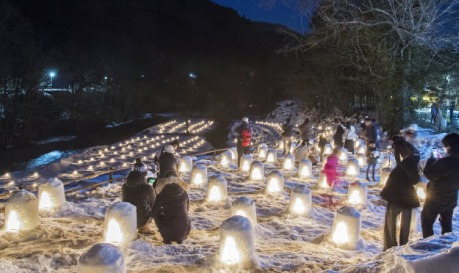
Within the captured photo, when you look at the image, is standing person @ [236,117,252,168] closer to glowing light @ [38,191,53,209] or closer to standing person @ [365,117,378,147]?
standing person @ [365,117,378,147]

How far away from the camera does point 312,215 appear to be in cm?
615

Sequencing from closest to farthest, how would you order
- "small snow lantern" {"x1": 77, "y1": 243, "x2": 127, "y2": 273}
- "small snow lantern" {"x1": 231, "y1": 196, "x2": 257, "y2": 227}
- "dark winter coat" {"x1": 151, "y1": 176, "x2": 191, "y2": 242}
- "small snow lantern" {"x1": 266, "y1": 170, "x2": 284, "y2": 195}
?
"small snow lantern" {"x1": 77, "y1": 243, "x2": 127, "y2": 273} < "dark winter coat" {"x1": 151, "y1": 176, "x2": 191, "y2": 242} < "small snow lantern" {"x1": 231, "y1": 196, "x2": 257, "y2": 227} < "small snow lantern" {"x1": 266, "y1": 170, "x2": 284, "y2": 195}

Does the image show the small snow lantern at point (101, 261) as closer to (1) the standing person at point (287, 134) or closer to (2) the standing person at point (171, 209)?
(2) the standing person at point (171, 209)

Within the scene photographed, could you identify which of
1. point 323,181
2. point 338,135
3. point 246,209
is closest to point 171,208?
point 246,209

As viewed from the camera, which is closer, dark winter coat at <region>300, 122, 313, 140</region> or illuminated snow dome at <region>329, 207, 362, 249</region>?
illuminated snow dome at <region>329, 207, 362, 249</region>

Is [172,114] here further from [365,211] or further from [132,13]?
[365,211]

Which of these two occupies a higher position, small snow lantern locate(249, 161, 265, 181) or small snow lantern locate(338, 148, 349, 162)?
small snow lantern locate(338, 148, 349, 162)

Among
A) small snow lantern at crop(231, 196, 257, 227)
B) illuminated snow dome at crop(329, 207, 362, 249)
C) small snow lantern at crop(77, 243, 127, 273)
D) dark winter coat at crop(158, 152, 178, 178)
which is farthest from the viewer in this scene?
dark winter coat at crop(158, 152, 178, 178)

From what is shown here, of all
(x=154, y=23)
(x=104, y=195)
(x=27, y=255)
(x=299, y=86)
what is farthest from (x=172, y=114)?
(x=27, y=255)

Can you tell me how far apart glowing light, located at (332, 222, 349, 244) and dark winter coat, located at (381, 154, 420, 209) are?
970 mm

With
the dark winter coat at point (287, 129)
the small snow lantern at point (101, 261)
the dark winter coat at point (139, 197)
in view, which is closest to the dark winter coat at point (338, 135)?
the dark winter coat at point (287, 129)

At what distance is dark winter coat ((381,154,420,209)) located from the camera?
3.97m

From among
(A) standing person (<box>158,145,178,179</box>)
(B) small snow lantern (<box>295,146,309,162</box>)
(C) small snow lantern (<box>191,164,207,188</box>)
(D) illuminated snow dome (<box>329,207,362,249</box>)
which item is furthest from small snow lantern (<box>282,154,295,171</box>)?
(D) illuminated snow dome (<box>329,207,362,249</box>)

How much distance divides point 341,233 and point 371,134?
554 centimetres
